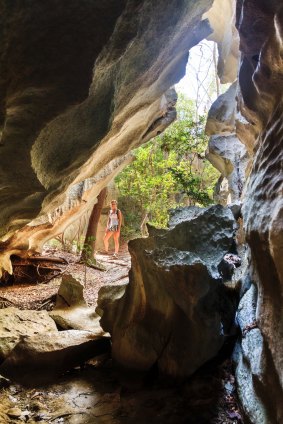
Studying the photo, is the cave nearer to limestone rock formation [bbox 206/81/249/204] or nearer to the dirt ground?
the dirt ground

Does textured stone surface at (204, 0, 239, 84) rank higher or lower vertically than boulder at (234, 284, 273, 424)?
higher

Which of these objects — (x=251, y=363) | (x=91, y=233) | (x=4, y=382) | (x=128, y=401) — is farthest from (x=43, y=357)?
(x=91, y=233)

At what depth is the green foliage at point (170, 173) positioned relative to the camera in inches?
487

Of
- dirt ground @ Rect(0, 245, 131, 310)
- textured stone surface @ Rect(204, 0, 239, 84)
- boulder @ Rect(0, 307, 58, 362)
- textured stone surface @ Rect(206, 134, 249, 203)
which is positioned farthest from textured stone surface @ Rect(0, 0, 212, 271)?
textured stone surface @ Rect(206, 134, 249, 203)

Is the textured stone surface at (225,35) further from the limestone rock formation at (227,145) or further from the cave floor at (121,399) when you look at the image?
the cave floor at (121,399)

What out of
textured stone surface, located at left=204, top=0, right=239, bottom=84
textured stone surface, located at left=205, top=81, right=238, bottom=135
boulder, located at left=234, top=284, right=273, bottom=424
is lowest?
boulder, located at left=234, top=284, right=273, bottom=424

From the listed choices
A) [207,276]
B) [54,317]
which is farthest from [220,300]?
[54,317]

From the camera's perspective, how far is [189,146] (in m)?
14.5

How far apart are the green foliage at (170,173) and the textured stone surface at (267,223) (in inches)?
258

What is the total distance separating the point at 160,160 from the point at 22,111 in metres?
13.4

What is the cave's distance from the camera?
12.6 ft

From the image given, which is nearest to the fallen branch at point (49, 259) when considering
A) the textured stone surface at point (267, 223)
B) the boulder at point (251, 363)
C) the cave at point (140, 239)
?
the cave at point (140, 239)

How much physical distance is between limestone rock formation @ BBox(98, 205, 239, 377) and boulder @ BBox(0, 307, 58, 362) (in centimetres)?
171

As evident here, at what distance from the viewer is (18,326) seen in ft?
27.3
